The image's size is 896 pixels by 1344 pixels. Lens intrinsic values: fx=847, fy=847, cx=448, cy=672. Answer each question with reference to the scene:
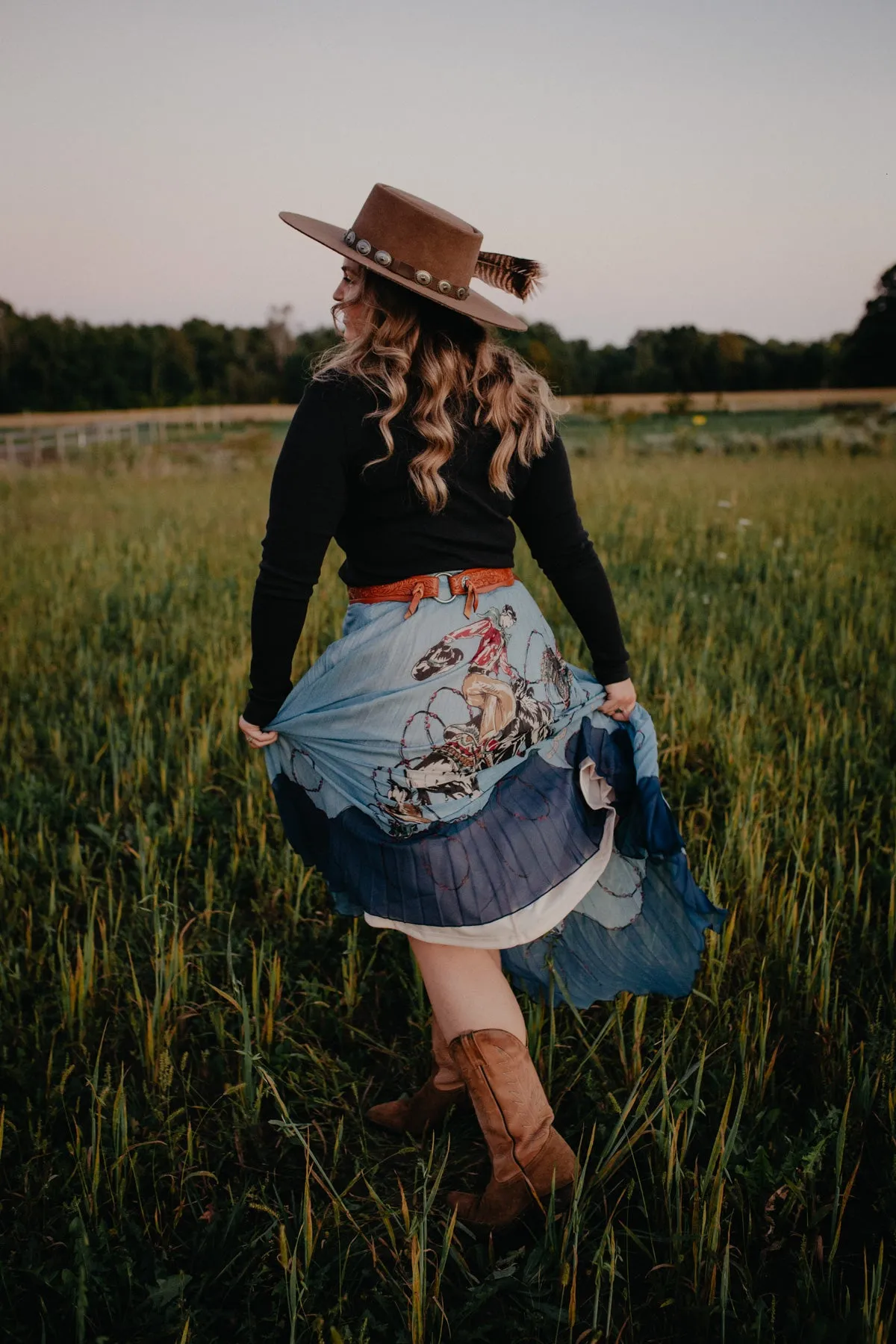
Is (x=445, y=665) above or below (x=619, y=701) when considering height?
above

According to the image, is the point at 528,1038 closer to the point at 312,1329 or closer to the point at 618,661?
the point at 312,1329

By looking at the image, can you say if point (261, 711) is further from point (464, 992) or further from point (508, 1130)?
point (508, 1130)

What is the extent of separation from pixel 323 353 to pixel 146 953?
1.54 metres

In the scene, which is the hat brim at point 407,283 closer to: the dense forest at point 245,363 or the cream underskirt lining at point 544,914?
the cream underskirt lining at point 544,914

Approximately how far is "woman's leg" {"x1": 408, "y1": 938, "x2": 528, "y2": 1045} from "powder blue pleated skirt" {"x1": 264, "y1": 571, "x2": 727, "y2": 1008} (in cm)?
7

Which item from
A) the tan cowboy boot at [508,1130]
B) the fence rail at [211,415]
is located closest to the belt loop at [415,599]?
the tan cowboy boot at [508,1130]

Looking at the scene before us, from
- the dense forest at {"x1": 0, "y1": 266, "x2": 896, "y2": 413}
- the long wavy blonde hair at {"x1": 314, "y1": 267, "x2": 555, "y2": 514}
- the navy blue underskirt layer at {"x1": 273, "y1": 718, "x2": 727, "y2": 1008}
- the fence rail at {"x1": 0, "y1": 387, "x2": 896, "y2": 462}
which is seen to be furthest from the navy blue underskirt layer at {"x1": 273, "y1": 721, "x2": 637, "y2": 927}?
the dense forest at {"x1": 0, "y1": 266, "x2": 896, "y2": 413}

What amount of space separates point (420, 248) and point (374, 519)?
473 mm

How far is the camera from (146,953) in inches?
85.5

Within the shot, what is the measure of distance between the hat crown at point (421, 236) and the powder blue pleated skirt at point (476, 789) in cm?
54

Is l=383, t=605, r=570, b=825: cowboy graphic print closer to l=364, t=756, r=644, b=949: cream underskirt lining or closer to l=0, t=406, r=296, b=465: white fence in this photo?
l=364, t=756, r=644, b=949: cream underskirt lining

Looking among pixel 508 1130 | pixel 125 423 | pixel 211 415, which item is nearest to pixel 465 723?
pixel 508 1130

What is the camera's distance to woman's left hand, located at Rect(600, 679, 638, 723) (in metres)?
1.73

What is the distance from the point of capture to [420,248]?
1.47 m
